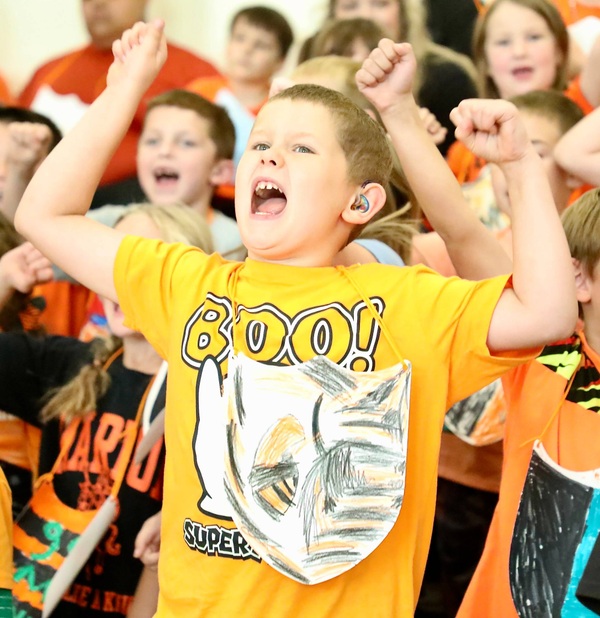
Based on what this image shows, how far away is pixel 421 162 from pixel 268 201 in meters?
0.24

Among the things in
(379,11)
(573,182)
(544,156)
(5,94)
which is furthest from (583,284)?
(5,94)

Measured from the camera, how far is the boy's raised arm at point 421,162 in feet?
4.07

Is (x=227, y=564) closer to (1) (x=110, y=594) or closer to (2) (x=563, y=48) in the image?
(1) (x=110, y=594)

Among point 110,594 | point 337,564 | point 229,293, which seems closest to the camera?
point 337,564

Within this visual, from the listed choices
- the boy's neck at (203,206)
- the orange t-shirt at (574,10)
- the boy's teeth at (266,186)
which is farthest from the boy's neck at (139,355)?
the orange t-shirt at (574,10)

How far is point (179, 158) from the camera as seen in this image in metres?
2.28

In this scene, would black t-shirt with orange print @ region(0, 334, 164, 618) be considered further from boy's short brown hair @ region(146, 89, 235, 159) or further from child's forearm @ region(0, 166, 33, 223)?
boy's short brown hair @ region(146, 89, 235, 159)

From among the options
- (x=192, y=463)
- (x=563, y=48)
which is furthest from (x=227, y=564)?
(x=563, y=48)

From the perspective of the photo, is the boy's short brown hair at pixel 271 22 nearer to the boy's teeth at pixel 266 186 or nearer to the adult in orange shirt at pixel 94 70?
the adult in orange shirt at pixel 94 70

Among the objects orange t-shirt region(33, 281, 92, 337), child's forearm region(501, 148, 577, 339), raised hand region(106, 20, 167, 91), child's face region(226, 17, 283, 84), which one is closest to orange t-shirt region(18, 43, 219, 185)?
child's face region(226, 17, 283, 84)

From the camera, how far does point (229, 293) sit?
3.74 ft

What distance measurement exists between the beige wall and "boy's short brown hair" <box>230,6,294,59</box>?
0.13 ft

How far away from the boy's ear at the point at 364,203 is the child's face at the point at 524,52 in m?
1.13

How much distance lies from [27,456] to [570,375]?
1.10 metres
